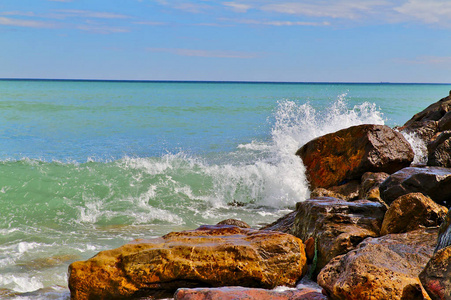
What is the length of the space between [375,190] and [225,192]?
14.3 feet

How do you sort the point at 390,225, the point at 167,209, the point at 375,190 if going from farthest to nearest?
the point at 167,209, the point at 375,190, the point at 390,225

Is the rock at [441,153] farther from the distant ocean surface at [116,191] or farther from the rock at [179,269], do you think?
the rock at [179,269]

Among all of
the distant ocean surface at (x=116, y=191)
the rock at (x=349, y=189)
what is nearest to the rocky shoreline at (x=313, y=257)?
the distant ocean surface at (x=116, y=191)

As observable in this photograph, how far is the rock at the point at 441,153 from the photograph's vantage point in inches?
279

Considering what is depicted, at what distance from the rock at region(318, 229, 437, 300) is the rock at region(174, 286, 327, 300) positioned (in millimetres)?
143

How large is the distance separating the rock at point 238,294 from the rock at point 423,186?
2.36 meters

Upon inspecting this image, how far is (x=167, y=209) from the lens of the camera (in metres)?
8.93

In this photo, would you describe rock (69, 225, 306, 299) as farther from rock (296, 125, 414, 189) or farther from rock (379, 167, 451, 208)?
Answer: rock (296, 125, 414, 189)

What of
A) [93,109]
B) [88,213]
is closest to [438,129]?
[88,213]

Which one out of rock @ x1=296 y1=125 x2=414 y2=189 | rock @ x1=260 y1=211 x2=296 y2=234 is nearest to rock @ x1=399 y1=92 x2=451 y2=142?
rock @ x1=296 y1=125 x2=414 y2=189

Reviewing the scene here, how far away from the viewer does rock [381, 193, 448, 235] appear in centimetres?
443

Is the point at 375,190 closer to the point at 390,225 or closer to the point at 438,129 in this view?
the point at 390,225

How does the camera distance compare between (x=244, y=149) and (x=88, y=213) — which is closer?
(x=88, y=213)

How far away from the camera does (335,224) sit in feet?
15.6
